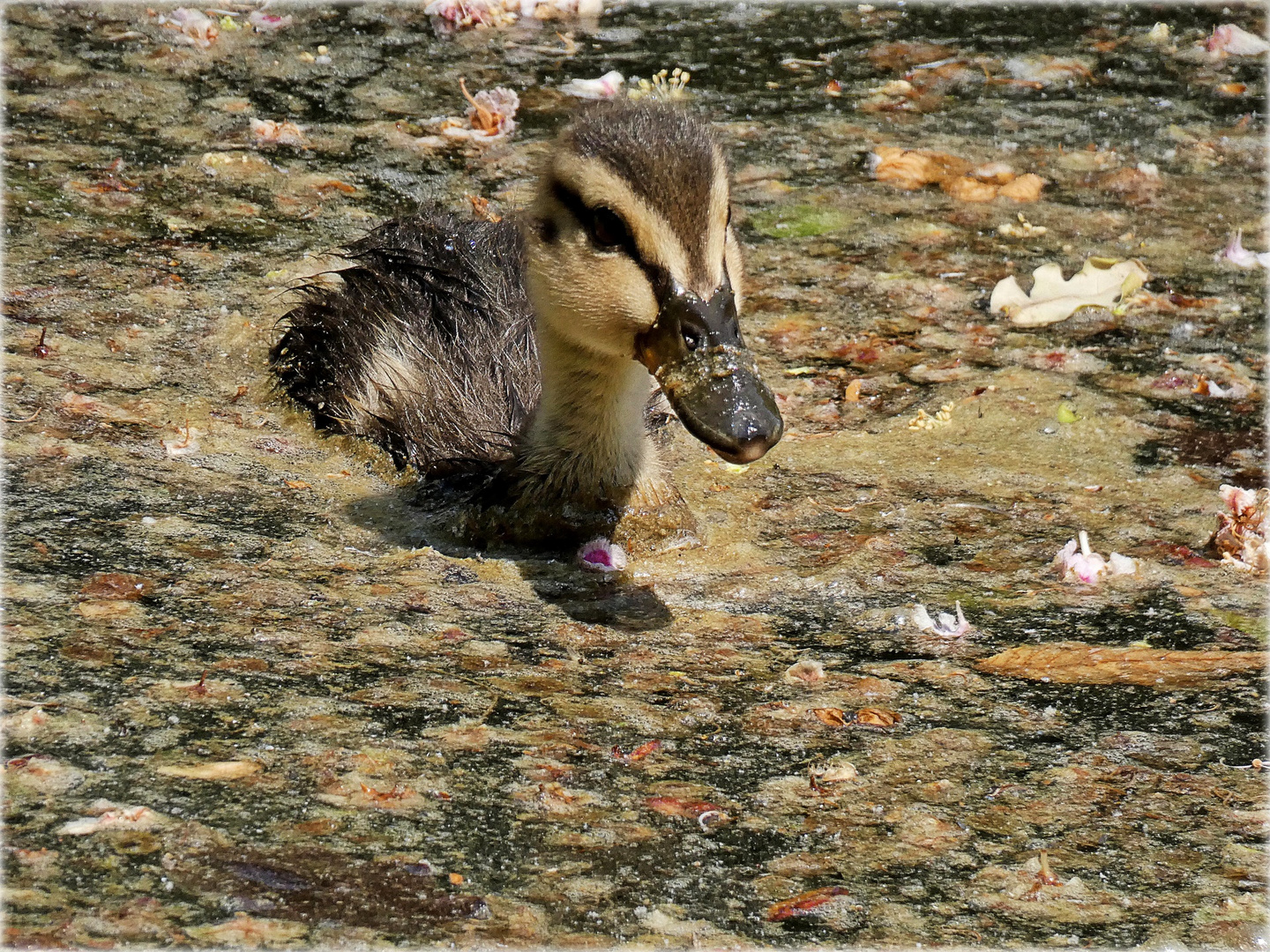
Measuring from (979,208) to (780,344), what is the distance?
1.68 metres

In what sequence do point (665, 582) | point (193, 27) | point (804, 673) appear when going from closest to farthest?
point (804, 673) < point (665, 582) < point (193, 27)

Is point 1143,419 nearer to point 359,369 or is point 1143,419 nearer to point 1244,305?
point 1244,305

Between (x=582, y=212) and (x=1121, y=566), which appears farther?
(x=1121, y=566)

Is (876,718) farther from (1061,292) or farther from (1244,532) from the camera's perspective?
(1061,292)

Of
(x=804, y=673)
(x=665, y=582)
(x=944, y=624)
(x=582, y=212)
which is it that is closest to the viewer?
(x=804, y=673)

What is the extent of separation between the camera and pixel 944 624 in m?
3.93

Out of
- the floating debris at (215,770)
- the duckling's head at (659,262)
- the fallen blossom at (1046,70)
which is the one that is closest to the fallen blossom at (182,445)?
the duckling's head at (659,262)

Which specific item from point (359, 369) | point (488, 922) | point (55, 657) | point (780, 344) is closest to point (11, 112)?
point (359, 369)

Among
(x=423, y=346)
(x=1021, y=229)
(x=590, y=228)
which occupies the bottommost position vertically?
(x=423, y=346)

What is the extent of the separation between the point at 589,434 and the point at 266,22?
16.2 feet

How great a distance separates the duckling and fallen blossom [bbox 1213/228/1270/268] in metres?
2.90

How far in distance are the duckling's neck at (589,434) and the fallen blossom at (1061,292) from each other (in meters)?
2.13

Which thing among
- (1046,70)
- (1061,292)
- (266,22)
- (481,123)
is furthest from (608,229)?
(1046,70)

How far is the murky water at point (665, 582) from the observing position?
108 inches
